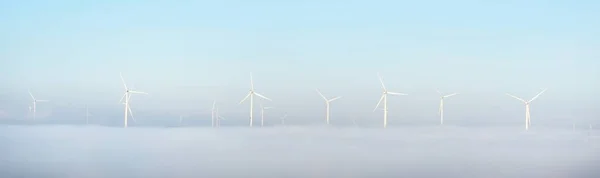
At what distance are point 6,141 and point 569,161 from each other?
485 inches

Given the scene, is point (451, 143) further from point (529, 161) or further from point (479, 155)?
point (529, 161)

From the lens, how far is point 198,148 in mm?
19188

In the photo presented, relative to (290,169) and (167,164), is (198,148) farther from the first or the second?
(290,169)

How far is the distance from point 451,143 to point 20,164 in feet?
40.9

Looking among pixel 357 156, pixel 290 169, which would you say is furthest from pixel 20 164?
pixel 357 156

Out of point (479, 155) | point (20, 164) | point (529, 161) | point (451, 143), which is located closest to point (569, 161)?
point (529, 161)

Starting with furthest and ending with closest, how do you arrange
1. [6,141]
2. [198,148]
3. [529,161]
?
[198,148]
[529,161]
[6,141]

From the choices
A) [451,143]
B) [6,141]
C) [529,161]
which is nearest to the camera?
[6,141]

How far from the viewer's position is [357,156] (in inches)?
677

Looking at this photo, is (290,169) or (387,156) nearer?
(290,169)

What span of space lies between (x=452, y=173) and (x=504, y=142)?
8.01m

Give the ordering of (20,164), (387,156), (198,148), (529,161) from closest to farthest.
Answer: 1. (20,164)
2. (529,161)
3. (387,156)
4. (198,148)

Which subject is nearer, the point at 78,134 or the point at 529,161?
the point at 529,161

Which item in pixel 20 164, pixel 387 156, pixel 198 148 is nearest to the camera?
pixel 20 164
